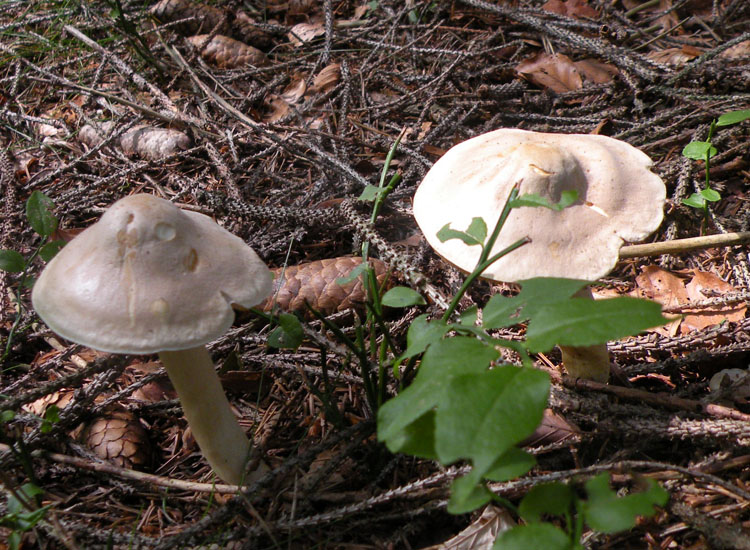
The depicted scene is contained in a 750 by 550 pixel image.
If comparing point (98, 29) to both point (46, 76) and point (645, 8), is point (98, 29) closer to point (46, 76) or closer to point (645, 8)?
point (46, 76)

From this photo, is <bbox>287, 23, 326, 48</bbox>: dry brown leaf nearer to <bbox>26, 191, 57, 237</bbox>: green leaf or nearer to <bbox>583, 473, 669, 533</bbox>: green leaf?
<bbox>26, 191, 57, 237</bbox>: green leaf

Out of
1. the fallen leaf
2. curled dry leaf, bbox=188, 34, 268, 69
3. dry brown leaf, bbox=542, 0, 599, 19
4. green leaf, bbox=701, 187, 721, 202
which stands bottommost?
the fallen leaf

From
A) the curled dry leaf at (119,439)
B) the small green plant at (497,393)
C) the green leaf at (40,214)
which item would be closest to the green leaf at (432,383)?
the small green plant at (497,393)

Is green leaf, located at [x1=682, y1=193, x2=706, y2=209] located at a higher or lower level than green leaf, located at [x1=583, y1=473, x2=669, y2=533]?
lower

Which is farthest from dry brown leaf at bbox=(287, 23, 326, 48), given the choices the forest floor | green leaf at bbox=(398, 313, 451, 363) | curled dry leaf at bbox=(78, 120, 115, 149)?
green leaf at bbox=(398, 313, 451, 363)

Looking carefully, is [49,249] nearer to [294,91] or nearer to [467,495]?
[467,495]

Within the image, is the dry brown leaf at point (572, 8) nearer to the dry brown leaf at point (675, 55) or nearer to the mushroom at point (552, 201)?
the dry brown leaf at point (675, 55)
